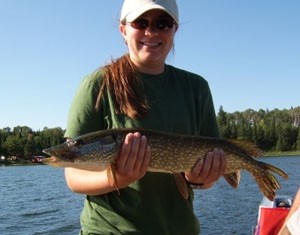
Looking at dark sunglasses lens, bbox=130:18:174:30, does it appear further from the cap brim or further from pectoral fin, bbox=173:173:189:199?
pectoral fin, bbox=173:173:189:199

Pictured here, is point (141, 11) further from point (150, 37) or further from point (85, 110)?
point (85, 110)

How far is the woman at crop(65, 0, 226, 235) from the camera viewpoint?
276 cm

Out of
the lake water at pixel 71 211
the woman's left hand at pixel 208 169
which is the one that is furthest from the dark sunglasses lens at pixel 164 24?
the lake water at pixel 71 211

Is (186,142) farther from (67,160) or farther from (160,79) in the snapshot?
(67,160)

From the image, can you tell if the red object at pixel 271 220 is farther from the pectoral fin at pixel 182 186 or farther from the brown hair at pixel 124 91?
the brown hair at pixel 124 91

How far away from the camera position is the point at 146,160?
276cm

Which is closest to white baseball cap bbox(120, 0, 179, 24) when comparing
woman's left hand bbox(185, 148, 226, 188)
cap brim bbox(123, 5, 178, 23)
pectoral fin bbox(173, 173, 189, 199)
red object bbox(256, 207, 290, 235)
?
cap brim bbox(123, 5, 178, 23)

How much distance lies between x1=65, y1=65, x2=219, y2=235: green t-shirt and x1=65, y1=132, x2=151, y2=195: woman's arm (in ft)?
0.38

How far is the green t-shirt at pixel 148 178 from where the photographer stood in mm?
2773

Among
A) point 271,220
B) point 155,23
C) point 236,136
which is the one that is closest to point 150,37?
point 155,23

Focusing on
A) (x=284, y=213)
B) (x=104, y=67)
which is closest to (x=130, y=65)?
(x=104, y=67)

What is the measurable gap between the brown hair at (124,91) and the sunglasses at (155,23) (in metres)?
0.28

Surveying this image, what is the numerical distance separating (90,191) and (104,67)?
2.73 ft

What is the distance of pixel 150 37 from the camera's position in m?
2.98
